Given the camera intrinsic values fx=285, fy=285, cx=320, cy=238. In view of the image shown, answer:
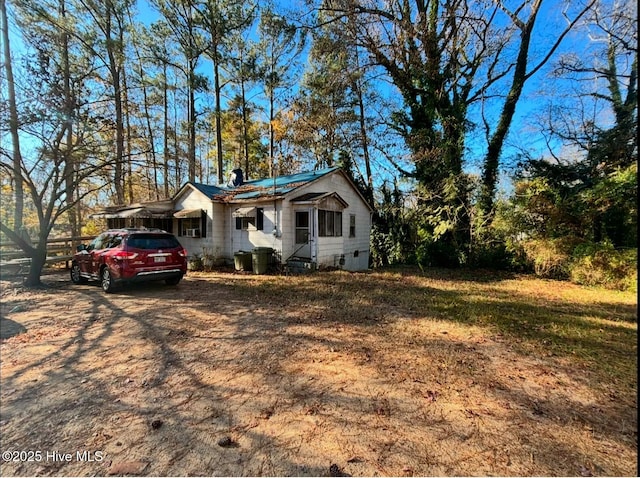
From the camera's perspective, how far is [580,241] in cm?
715

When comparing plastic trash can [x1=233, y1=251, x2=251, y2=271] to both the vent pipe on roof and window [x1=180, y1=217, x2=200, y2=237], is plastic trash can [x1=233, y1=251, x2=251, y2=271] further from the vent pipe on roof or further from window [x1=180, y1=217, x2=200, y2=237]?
the vent pipe on roof

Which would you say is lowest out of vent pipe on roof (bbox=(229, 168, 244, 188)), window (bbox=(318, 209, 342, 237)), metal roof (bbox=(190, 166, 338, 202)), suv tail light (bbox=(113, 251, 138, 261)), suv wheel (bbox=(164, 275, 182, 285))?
suv wheel (bbox=(164, 275, 182, 285))

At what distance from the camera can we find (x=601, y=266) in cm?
539

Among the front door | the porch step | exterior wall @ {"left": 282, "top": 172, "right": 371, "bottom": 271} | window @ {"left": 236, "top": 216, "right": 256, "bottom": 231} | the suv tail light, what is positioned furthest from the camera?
window @ {"left": 236, "top": 216, "right": 256, "bottom": 231}

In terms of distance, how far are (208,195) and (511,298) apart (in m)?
12.3

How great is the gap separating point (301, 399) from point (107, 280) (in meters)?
7.41

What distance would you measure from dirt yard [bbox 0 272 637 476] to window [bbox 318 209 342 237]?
695cm

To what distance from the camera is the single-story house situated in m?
11.9

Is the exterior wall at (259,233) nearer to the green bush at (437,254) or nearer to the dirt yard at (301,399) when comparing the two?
the dirt yard at (301,399)

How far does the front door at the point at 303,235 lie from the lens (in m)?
12.2

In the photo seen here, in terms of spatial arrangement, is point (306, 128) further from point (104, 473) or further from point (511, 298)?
point (104, 473)

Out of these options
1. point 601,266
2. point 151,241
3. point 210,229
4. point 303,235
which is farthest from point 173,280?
point 601,266

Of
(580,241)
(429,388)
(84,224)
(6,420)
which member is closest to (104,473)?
(6,420)

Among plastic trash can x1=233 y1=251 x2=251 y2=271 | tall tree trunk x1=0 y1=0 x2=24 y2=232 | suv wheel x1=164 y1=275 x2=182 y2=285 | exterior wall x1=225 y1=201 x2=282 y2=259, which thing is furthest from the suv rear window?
exterior wall x1=225 y1=201 x2=282 y2=259
